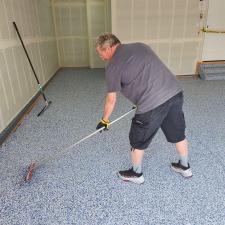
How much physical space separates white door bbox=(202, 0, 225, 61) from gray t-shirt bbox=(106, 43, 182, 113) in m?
3.98

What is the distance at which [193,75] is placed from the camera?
5395mm

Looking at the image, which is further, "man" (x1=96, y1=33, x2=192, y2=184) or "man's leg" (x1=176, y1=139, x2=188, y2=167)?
"man's leg" (x1=176, y1=139, x2=188, y2=167)

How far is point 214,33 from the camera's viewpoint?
5.09 m

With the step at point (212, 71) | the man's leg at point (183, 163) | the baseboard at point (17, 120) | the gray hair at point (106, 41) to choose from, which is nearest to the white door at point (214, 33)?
the step at point (212, 71)

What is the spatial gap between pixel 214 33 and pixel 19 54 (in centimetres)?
406

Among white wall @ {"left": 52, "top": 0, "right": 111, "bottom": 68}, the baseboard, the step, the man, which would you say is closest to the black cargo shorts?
the man

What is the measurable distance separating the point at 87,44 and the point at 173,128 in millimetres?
5210

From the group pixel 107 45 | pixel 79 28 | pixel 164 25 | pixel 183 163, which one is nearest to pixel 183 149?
pixel 183 163

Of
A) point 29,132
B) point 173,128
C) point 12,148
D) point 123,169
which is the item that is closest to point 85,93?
point 29,132

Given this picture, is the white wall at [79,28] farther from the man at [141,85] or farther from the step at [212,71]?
the man at [141,85]

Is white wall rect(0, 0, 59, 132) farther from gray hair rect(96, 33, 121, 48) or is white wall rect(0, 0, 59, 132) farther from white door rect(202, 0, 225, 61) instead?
white door rect(202, 0, 225, 61)

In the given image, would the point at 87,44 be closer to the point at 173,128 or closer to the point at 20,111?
the point at 20,111

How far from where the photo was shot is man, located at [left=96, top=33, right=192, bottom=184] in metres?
1.61

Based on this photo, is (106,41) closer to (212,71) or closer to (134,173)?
(134,173)
